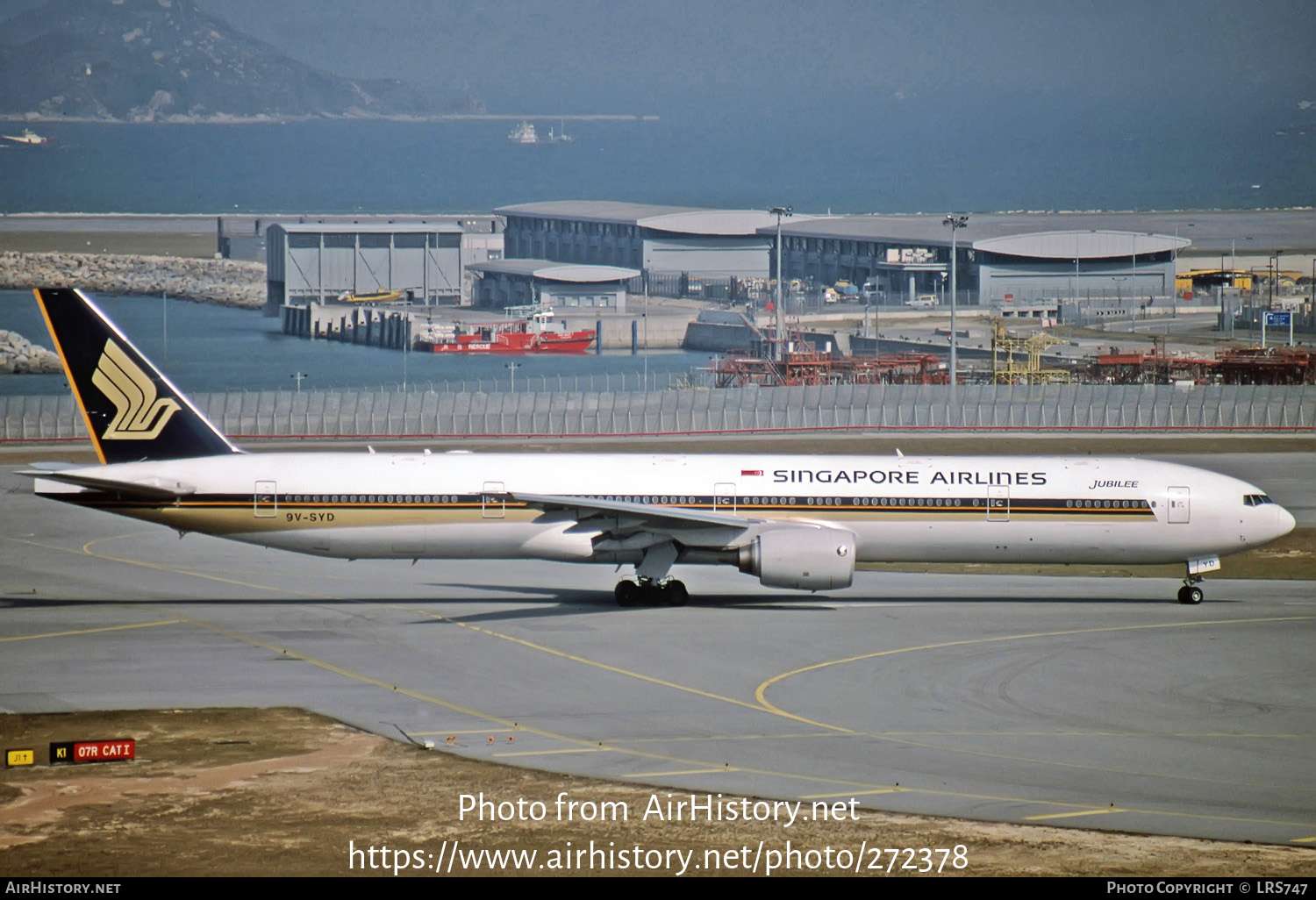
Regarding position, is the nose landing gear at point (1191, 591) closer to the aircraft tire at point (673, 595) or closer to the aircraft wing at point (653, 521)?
the aircraft wing at point (653, 521)

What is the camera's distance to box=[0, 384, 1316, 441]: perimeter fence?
79688mm

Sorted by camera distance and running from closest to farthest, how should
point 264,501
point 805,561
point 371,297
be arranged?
point 805,561 → point 264,501 → point 371,297

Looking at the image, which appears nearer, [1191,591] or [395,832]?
[395,832]

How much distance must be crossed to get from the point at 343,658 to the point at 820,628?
40.6 ft

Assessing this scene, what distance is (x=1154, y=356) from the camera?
366 feet

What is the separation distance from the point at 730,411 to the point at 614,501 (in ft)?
137

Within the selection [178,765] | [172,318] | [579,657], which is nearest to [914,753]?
[579,657]

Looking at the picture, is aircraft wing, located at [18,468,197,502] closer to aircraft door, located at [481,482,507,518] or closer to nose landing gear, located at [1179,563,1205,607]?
aircraft door, located at [481,482,507,518]

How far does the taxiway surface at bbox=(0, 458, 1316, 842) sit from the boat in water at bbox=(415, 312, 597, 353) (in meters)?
104

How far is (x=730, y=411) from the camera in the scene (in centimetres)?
8344

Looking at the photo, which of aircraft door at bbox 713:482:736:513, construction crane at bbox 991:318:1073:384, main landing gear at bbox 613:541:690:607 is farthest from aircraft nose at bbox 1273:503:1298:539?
construction crane at bbox 991:318:1073:384

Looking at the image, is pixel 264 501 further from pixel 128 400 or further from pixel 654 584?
pixel 654 584

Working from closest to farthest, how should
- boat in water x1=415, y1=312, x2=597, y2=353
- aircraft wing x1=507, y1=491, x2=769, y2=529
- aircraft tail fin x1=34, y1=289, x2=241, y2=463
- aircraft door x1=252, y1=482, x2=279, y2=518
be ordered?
aircraft wing x1=507, y1=491, x2=769, y2=529
aircraft door x1=252, y1=482, x2=279, y2=518
aircraft tail fin x1=34, y1=289, x2=241, y2=463
boat in water x1=415, y1=312, x2=597, y2=353

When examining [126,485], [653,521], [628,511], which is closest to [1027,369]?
[653,521]
